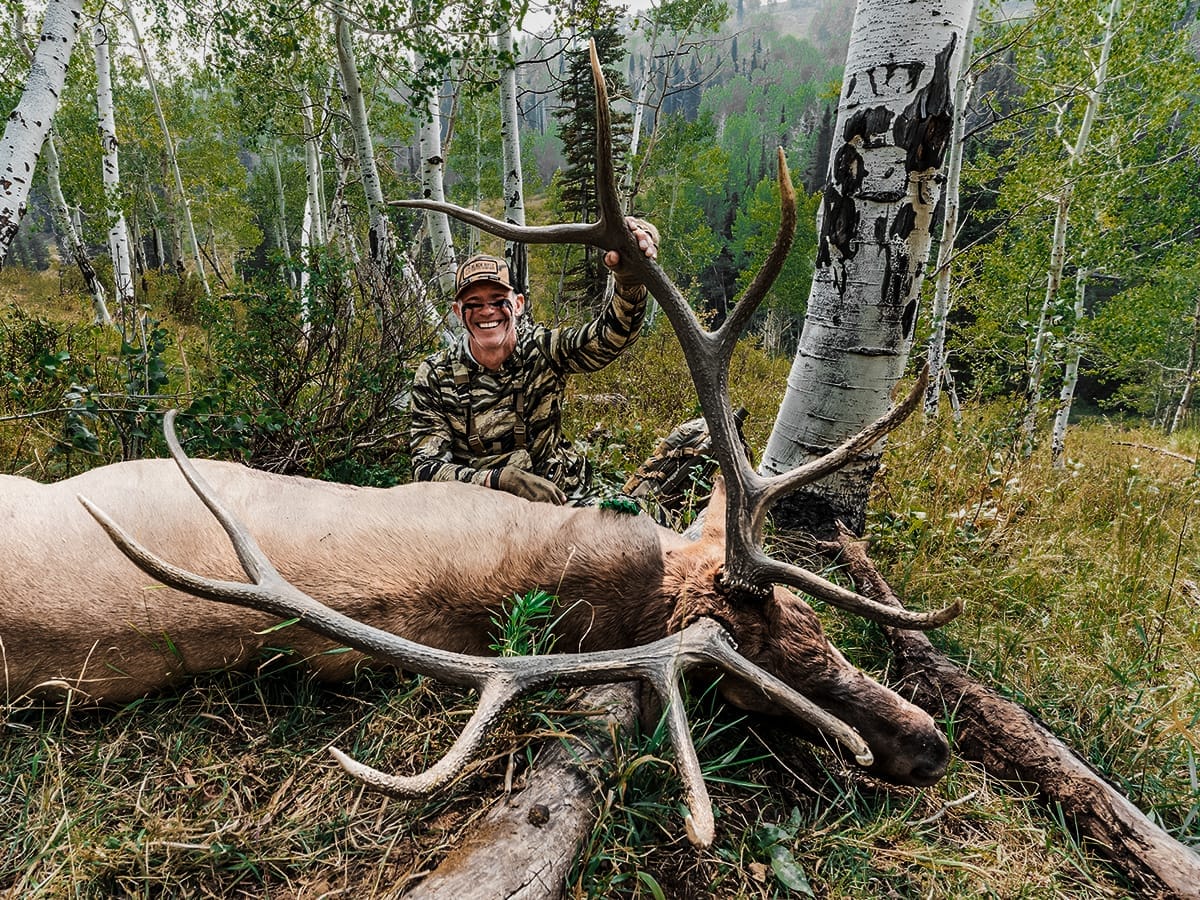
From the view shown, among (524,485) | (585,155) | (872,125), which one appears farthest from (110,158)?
(872,125)

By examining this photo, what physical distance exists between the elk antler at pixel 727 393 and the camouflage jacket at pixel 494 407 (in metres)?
0.88

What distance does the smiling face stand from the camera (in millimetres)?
3111

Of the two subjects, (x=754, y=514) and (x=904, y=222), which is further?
(x=904, y=222)

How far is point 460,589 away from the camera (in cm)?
208

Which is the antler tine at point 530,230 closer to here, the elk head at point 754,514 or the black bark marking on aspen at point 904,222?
the elk head at point 754,514

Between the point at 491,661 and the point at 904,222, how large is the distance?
243 cm

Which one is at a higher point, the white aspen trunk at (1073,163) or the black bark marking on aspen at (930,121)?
the white aspen trunk at (1073,163)

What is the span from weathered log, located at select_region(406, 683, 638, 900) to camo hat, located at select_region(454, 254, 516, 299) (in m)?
2.14

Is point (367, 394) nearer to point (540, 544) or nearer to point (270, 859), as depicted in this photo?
point (540, 544)

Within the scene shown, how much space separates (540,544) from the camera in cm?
219

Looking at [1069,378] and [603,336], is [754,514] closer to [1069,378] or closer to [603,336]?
[603,336]

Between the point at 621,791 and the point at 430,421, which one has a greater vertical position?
the point at 430,421

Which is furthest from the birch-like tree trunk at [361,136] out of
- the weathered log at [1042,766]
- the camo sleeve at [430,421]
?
the weathered log at [1042,766]

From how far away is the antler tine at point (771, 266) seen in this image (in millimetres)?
1817
